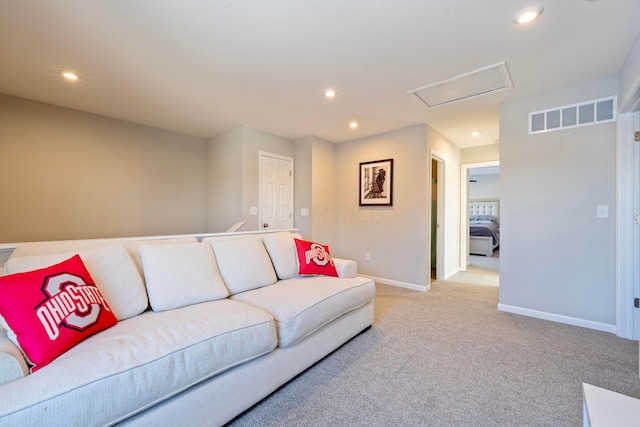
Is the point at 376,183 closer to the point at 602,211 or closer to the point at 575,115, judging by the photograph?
the point at 575,115

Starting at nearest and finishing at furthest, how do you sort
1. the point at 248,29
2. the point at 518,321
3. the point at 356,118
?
the point at 248,29 < the point at 518,321 < the point at 356,118

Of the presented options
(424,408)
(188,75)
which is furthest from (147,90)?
(424,408)

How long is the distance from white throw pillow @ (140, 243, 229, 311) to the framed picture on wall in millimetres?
2832

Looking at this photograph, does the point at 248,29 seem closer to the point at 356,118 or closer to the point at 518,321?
the point at 356,118

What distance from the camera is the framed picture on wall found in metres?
4.04

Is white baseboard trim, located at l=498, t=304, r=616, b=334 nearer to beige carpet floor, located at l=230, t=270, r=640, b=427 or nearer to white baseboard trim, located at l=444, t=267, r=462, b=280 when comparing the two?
beige carpet floor, located at l=230, t=270, r=640, b=427

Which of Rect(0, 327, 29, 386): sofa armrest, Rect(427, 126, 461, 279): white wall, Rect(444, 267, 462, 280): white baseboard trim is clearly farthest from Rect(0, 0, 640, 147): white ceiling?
Rect(444, 267, 462, 280): white baseboard trim

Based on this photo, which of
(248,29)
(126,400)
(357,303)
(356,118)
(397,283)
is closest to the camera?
(126,400)

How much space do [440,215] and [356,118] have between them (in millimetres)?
2207

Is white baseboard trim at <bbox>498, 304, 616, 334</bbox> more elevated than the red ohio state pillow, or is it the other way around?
the red ohio state pillow

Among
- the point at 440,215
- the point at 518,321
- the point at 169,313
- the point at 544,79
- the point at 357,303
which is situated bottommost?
the point at 518,321

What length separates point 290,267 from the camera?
2506mm

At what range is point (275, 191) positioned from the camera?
4.24 meters

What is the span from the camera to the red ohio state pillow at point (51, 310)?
109cm
